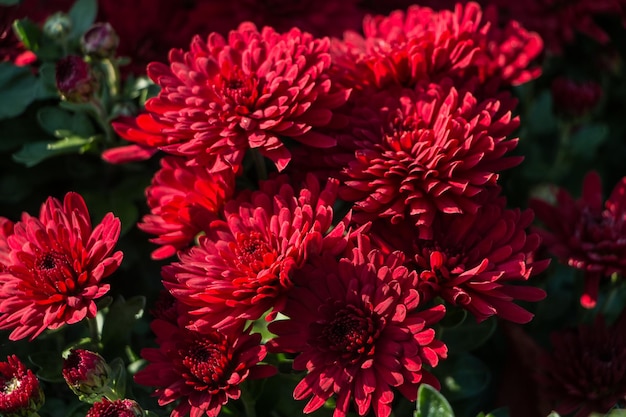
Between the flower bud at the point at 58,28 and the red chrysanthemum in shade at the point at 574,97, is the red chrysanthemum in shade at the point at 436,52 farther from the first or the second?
the flower bud at the point at 58,28

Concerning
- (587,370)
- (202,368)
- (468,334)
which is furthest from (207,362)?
(587,370)

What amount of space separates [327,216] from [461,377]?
1.10 ft

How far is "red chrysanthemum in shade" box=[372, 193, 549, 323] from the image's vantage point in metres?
0.73

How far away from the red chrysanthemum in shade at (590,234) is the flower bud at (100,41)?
56cm

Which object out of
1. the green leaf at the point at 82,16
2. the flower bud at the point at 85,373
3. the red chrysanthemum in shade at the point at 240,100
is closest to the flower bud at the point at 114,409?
the flower bud at the point at 85,373

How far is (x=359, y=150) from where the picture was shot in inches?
31.1

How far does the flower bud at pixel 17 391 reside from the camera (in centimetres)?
72

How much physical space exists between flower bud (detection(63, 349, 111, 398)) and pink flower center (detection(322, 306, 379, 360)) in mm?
217

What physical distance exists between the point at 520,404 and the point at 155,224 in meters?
0.54

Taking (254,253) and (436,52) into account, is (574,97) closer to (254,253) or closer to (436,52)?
(436,52)

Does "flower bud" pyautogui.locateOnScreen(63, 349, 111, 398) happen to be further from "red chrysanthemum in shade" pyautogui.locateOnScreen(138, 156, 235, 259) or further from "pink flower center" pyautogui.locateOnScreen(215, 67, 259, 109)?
"pink flower center" pyautogui.locateOnScreen(215, 67, 259, 109)

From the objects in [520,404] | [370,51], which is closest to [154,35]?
[370,51]

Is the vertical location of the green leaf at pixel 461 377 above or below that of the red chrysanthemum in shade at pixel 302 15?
below

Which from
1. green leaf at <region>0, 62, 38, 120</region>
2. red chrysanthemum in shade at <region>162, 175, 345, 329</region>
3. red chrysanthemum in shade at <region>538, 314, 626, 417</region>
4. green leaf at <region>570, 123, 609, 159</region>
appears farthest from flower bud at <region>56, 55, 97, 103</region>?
green leaf at <region>570, 123, 609, 159</region>
